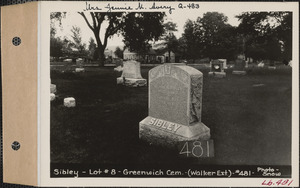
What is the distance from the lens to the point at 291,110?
12.1 ft

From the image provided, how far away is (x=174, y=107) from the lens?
360 centimetres

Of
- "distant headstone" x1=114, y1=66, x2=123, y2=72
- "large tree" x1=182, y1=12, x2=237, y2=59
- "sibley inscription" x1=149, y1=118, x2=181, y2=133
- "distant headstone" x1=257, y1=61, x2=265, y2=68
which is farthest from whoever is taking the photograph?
"distant headstone" x1=114, y1=66, x2=123, y2=72

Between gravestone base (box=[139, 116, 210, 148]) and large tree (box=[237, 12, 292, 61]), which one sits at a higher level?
large tree (box=[237, 12, 292, 61])

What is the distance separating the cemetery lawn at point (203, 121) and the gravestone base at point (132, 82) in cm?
34

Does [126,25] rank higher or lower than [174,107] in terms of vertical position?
higher

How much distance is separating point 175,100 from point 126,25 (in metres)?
1.31

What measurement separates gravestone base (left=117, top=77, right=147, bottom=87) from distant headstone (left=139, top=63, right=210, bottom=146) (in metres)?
0.72

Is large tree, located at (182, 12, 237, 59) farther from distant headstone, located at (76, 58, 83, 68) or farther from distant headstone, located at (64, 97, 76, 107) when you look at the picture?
distant headstone, located at (64, 97, 76, 107)

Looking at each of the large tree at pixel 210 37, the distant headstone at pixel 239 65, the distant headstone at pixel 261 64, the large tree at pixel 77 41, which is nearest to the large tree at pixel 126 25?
the large tree at pixel 77 41

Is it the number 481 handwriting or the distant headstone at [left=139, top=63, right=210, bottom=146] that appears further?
the number 481 handwriting

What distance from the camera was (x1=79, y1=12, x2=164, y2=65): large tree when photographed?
12.3ft
